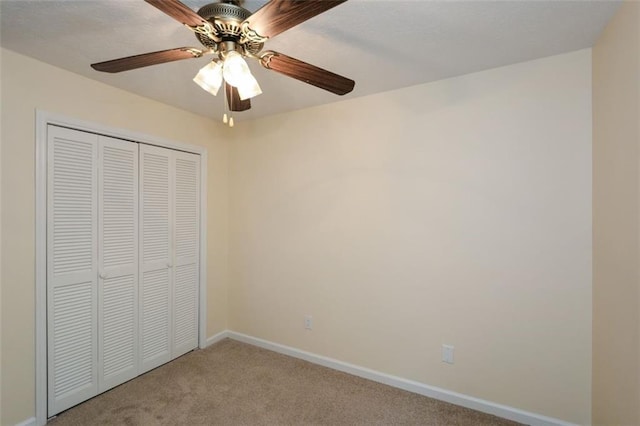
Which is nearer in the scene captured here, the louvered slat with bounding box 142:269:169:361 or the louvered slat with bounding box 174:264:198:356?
the louvered slat with bounding box 142:269:169:361

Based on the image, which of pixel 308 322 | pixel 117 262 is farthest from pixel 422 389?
pixel 117 262

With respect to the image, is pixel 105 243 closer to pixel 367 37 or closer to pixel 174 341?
pixel 174 341

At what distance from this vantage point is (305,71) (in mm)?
1343

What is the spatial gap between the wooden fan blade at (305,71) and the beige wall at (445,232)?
1.16 meters

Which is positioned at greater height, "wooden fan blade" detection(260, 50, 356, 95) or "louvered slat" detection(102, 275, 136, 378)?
"wooden fan blade" detection(260, 50, 356, 95)

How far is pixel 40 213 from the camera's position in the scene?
1.99 meters

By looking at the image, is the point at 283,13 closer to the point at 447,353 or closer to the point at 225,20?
the point at 225,20

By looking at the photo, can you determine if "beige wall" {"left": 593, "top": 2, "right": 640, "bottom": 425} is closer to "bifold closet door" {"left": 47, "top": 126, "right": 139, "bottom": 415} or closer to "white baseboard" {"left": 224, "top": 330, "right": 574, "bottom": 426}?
"white baseboard" {"left": 224, "top": 330, "right": 574, "bottom": 426}

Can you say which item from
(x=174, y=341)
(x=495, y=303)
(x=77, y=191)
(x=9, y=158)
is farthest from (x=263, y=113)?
(x=495, y=303)

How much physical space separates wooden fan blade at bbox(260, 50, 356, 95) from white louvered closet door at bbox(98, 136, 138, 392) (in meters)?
1.75

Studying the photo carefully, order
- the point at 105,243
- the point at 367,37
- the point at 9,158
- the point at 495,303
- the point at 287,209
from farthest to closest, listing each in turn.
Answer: the point at 287,209 < the point at 105,243 < the point at 495,303 < the point at 9,158 < the point at 367,37

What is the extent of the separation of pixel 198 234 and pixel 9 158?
151 centimetres

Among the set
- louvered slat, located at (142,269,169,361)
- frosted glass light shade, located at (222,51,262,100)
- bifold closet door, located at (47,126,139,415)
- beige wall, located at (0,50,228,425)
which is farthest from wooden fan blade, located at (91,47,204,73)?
louvered slat, located at (142,269,169,361)

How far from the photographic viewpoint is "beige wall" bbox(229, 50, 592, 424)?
1895mm
